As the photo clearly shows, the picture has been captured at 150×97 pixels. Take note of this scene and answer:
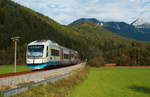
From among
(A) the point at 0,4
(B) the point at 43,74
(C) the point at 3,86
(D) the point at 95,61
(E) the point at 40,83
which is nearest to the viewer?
(C) the point at 3,86

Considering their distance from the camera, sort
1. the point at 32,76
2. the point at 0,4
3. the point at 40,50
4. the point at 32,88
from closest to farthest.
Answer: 1. the point at 32,88
2. the point at 32,76
3. the point at 40,50
4. the point at 0,4

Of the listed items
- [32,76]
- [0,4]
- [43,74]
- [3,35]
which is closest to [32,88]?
[32,76]

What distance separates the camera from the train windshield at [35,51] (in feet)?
104

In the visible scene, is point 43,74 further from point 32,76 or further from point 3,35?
point 3,35

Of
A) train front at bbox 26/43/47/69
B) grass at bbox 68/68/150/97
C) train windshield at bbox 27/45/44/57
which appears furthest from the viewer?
train windshield at bbox 27/45/44/57

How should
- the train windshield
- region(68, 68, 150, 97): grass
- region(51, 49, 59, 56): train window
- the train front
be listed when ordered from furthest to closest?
region(51, 49, 59, 56): train window → the train windshield → the train front → region(68, 68, 150, 97): grass

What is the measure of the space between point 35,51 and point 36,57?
36.7 inches

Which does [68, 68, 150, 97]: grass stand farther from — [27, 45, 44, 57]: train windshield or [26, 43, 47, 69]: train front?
[27, 45, 44, 57]: train windshield

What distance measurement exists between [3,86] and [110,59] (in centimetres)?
12202

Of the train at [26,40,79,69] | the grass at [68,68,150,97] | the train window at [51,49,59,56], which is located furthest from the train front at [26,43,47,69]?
the grass at [68,68,150,97]

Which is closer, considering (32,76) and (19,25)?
(32,76)

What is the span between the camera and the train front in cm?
3152

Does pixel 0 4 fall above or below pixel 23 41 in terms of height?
above

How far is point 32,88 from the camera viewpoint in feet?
56.4
